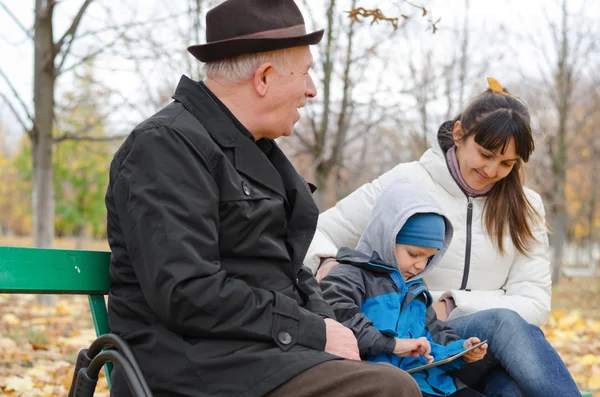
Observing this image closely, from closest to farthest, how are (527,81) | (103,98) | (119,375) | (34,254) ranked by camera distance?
(119,375) < (34,254) < (103,98) < (527,81)

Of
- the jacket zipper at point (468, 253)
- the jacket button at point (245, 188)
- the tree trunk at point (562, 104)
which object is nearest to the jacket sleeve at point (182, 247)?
the jacket button at point (245, 188)

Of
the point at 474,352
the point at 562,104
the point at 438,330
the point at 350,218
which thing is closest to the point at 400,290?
the point at 438,330

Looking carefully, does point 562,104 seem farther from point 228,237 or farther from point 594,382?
point 228,237

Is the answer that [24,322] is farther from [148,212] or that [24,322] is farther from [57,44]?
[148,212]

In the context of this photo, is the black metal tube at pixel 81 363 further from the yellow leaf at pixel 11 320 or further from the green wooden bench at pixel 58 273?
the yellow leaf at pixel 11 320

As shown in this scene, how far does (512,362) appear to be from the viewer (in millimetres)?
2764

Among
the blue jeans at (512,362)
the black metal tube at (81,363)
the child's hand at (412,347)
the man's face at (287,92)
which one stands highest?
the man's face at (287,92)

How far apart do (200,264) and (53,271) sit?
699mm

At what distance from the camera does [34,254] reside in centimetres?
227

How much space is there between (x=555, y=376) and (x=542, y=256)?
909 mm

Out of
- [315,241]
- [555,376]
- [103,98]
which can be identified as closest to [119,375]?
[315,241]

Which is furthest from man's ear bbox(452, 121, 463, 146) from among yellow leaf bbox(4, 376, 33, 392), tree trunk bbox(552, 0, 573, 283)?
tree trunk bbox(552, 0, 573, 283)

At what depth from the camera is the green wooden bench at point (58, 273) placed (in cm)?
219

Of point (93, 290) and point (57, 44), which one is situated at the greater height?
point (57, 44)
